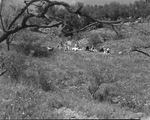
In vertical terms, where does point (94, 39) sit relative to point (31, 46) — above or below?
below

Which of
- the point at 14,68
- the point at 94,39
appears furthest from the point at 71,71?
the point at 94,39

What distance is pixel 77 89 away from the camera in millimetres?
10258

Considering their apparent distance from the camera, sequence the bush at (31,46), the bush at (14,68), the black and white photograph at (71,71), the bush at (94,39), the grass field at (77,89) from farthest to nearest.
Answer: the bush at (94,39)
the bush at (31,46)
the bush at (14,68)
the grass field at (77,89)
the black and white photograph at (71,71)

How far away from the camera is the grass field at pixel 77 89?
5.24 m

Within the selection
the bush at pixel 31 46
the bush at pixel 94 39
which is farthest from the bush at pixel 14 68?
the bush at pixel 94 39

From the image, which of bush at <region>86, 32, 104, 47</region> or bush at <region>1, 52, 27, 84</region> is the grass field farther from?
bush at <region>86, 32, 104, 47</region>

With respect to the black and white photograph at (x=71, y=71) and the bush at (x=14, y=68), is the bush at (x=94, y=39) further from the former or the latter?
the bush at (x=14, y=68)

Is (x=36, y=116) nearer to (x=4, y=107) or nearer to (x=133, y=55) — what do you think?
A: (x=4, y=107)

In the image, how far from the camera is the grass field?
524 centimetres

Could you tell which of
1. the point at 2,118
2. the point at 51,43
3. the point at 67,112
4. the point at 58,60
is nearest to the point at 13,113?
the point at 2,118

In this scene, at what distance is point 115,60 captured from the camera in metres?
17.3

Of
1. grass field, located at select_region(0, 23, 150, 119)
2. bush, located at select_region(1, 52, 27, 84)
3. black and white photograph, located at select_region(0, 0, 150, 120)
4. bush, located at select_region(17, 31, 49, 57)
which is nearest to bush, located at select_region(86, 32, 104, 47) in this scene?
black and white photograph, located at select_region(0, 0, 150, 120)

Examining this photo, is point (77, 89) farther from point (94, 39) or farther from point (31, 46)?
point (94, 39)

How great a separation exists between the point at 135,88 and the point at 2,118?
655 centimetres
